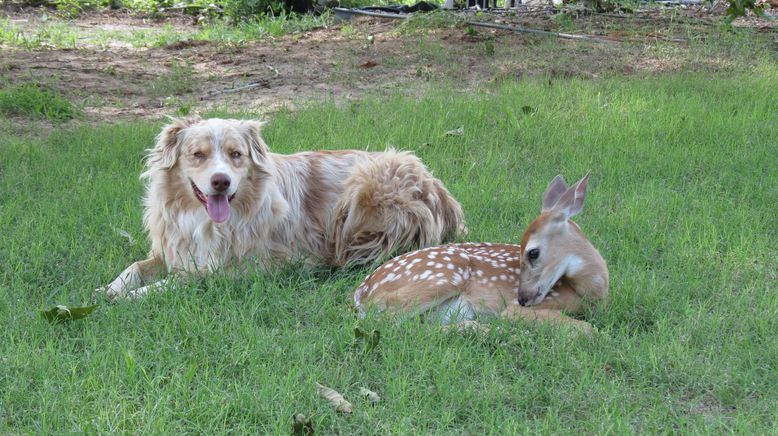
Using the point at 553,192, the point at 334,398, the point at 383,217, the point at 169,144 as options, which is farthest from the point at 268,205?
the point at 334,398

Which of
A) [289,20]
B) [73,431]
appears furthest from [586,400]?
[289,20]

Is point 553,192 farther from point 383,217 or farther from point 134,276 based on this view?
point 134,276

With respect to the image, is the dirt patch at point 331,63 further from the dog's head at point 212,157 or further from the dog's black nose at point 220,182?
the dog's black nose at point 220,182

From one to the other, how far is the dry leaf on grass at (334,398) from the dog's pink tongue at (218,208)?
181 centimetres

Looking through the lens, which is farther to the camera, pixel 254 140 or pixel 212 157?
pixel 254 140

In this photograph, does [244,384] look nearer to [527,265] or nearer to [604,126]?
[527,265]

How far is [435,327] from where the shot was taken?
464 cm

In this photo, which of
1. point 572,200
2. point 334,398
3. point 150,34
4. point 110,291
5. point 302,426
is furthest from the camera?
point 150,34

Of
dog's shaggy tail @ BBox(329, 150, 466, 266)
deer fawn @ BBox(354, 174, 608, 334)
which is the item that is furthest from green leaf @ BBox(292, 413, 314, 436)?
dog's shaggy tail @ BBox(329, 150, 466, 266)

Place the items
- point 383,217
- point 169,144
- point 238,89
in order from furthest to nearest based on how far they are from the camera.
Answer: point 238,89 < point 383,217 < point 169,144

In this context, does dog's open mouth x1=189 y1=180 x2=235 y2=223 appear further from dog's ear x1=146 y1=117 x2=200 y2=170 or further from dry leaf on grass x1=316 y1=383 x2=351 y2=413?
dry leaf on grass x1=316 y1=383 x2=351 y2=413

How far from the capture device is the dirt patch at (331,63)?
398 inches

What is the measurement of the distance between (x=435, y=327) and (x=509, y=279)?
71 cm

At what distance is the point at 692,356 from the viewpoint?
4363 millimetres
